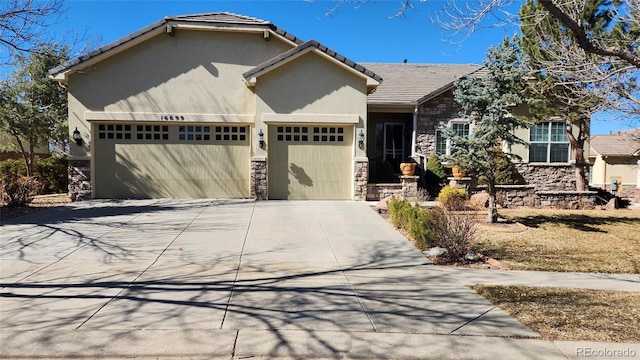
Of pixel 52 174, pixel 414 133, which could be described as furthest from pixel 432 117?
pixel 52 174

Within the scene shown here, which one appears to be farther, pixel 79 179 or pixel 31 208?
pixel 79 179

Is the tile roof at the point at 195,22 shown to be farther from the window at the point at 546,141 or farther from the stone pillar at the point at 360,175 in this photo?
the window at the point at 546,141

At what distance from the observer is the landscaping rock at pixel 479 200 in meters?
12.8

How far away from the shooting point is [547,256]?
8.06m

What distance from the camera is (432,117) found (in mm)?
16453

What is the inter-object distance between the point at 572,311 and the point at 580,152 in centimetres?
1423

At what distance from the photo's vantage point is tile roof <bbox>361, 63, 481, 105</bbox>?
16141 mm

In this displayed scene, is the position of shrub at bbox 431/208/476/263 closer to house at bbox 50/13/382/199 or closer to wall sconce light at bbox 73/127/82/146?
house at bbox 50/13/382/199

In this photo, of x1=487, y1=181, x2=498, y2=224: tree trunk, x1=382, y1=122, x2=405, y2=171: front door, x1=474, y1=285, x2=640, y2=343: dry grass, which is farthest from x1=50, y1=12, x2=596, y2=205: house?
x1=474, y1=285, x2=640, y2=343: dry grass

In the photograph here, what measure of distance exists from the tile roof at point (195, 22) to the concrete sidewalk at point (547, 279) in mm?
10311

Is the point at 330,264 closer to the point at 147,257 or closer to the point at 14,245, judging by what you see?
the point at 147,257

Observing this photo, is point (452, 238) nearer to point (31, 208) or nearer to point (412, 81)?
point (31, 208)

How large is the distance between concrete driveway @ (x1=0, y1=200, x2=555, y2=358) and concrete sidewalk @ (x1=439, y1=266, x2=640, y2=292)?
1.23 feet

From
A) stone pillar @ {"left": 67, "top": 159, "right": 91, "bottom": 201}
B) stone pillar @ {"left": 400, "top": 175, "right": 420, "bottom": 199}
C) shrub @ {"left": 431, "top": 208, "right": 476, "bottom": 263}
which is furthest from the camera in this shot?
stone pillar @ {"left": 400, "top": 175, "right": 420, "bottom": 199}
